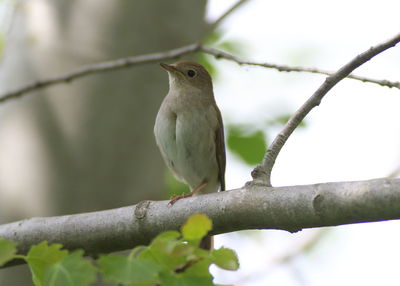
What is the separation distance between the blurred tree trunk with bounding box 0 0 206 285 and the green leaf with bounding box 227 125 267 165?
1309mm

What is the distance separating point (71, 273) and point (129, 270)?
21cm

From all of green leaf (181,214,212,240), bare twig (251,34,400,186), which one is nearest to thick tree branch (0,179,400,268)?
bare twig (251,34,400,186)

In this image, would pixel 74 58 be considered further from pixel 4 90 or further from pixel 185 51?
pixel 185 51

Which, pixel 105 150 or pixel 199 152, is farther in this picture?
pixel 199 152

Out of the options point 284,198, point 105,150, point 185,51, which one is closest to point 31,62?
point 105,150

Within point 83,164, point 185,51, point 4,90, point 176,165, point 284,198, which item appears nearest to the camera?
point 284,198

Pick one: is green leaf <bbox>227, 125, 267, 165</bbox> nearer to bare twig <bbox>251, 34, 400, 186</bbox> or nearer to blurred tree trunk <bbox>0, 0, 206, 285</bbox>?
blurred tree trunk <bbox>0, 0, 206, 285</bbox>

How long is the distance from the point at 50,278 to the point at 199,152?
3.44 m

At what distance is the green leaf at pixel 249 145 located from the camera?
6.76 meters

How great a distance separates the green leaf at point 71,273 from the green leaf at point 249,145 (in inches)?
178

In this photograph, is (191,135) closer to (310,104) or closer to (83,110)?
(83,110)

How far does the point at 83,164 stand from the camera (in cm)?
504

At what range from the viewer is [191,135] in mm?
5590

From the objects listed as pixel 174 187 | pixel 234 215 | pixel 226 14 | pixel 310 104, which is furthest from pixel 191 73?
pixel 234 215
